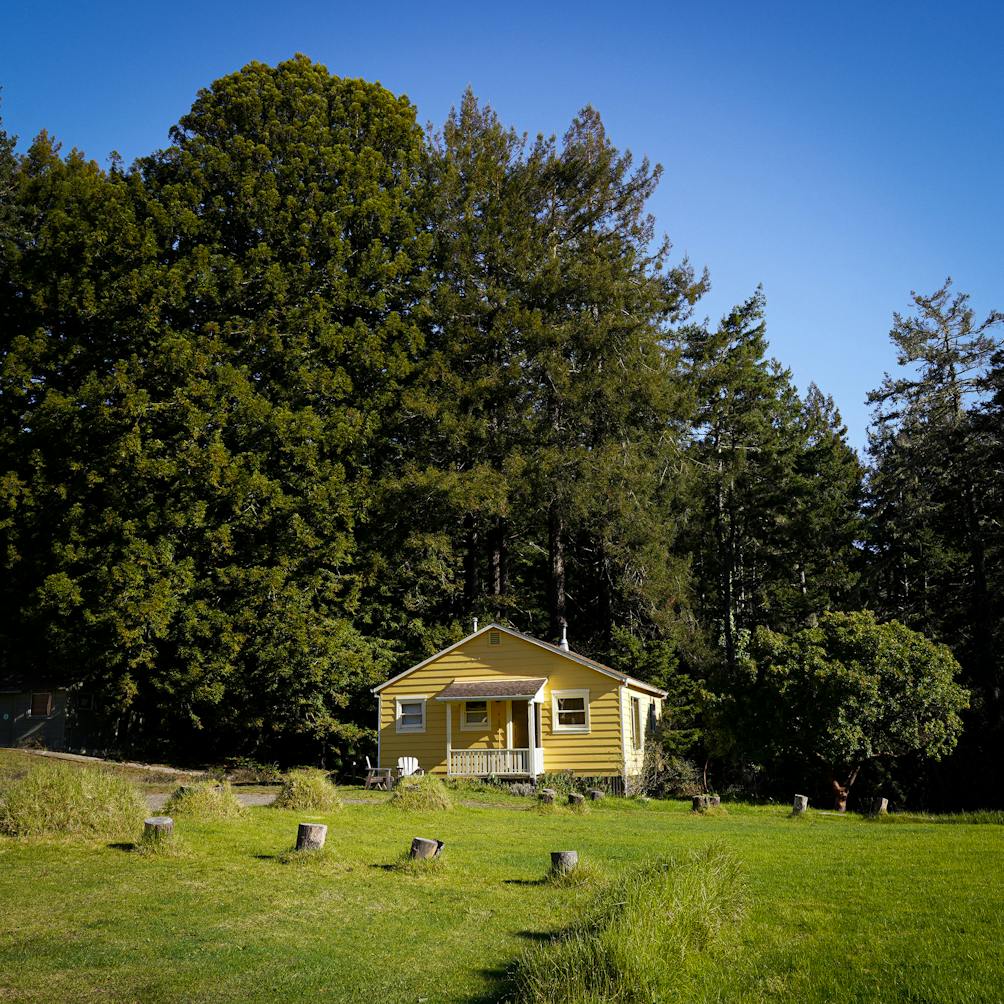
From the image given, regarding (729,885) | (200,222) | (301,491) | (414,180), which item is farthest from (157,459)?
(729,885)

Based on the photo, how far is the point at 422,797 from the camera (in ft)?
54.0

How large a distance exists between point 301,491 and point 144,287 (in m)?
7.45

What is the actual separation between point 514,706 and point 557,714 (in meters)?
1.72

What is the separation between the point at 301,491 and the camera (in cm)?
2702

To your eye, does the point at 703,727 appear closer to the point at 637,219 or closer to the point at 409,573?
the point at 409,573

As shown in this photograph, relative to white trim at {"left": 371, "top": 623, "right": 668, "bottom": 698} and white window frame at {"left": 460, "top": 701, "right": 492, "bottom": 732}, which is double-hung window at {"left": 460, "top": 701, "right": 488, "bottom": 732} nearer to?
white window frame at {"left": 460, "top": 701, "right": 492, "bottom": 732}

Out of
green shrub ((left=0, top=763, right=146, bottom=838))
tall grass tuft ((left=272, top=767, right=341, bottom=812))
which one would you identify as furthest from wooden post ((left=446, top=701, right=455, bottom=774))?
green shrub ((left=0, top=763, right=146, bottom=838))

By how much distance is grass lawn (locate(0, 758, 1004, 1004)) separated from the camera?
5.82m

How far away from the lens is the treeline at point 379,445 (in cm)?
2488

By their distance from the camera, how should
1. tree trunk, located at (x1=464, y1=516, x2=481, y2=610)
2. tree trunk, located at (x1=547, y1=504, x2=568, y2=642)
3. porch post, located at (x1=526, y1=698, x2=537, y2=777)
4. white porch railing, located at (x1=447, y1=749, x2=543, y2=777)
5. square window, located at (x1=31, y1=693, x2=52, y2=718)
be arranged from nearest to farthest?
porch post, located at (x1=526, y1=698, x2=537, y2=777) < white porch railing, located at (x1=447, y1=749, x2=543, y2=777) < square window, located at (x1=31, y1=693, x2=52, y2=718) < tree trunk, located at (x1=547, y1=504, x2=568, y2=642) < tree trunk, located at (x1=464, y1=516, x2=481, y2=610)

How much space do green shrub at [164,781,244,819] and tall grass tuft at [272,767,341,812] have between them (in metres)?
1.89

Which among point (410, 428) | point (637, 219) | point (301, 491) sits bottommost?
point (301, 491)

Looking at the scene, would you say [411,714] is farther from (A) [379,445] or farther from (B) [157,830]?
(B) [157,830]

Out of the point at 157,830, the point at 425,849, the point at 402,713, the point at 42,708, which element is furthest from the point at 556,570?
the point at 157,830
